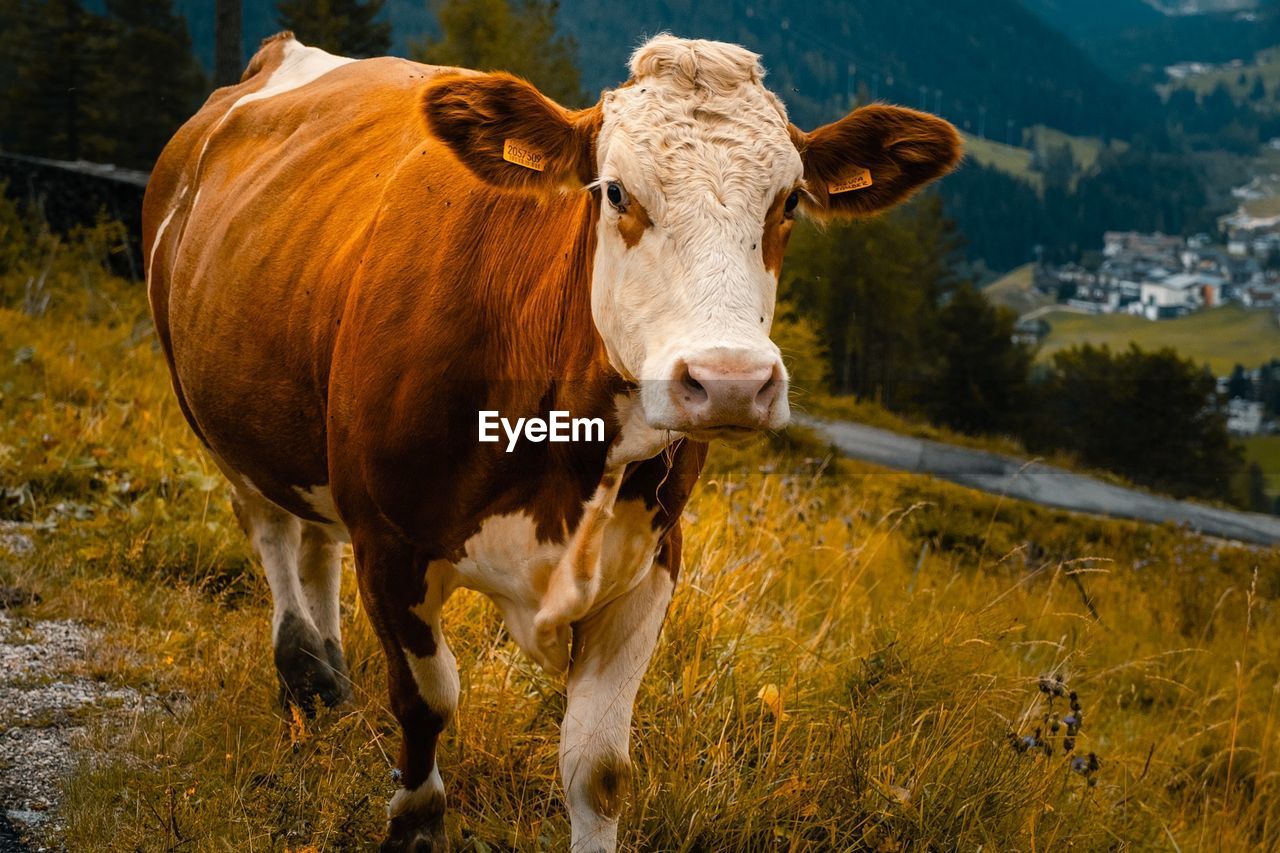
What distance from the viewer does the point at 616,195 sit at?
2.66 m

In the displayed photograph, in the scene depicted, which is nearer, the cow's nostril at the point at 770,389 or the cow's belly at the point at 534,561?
the cow's nostril at the point at 770,389

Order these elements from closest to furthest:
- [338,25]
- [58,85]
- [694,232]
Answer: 1. [694,232]
2. [338,25]
3. [58,85]

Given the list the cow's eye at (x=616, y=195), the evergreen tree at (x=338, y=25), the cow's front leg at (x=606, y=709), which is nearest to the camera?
the cow's eye at (x=616, y=195)

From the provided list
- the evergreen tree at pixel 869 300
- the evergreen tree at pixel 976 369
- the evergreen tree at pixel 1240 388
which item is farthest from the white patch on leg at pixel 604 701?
the evergreen tree at pixel 1240 388

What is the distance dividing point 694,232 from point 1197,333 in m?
123

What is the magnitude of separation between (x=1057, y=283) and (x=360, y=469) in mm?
141352

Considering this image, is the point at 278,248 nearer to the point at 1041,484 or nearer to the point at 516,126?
the point at 516,126

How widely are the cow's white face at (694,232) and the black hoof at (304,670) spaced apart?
85.4 inches

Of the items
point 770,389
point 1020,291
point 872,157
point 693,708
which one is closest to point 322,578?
point 693,708

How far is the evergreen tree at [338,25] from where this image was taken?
3300 cm

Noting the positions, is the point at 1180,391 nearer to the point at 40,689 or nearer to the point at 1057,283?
the point at 40,689

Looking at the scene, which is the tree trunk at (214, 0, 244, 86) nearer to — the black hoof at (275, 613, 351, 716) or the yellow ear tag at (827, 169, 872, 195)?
the black hoof at (275, 613, 351, 716)

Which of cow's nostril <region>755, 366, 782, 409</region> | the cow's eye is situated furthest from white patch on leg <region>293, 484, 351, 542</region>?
cow's nostril <region>755, 366, 782, 409</region>

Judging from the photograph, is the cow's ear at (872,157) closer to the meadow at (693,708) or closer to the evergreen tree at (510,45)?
the meadow at (693,708)
